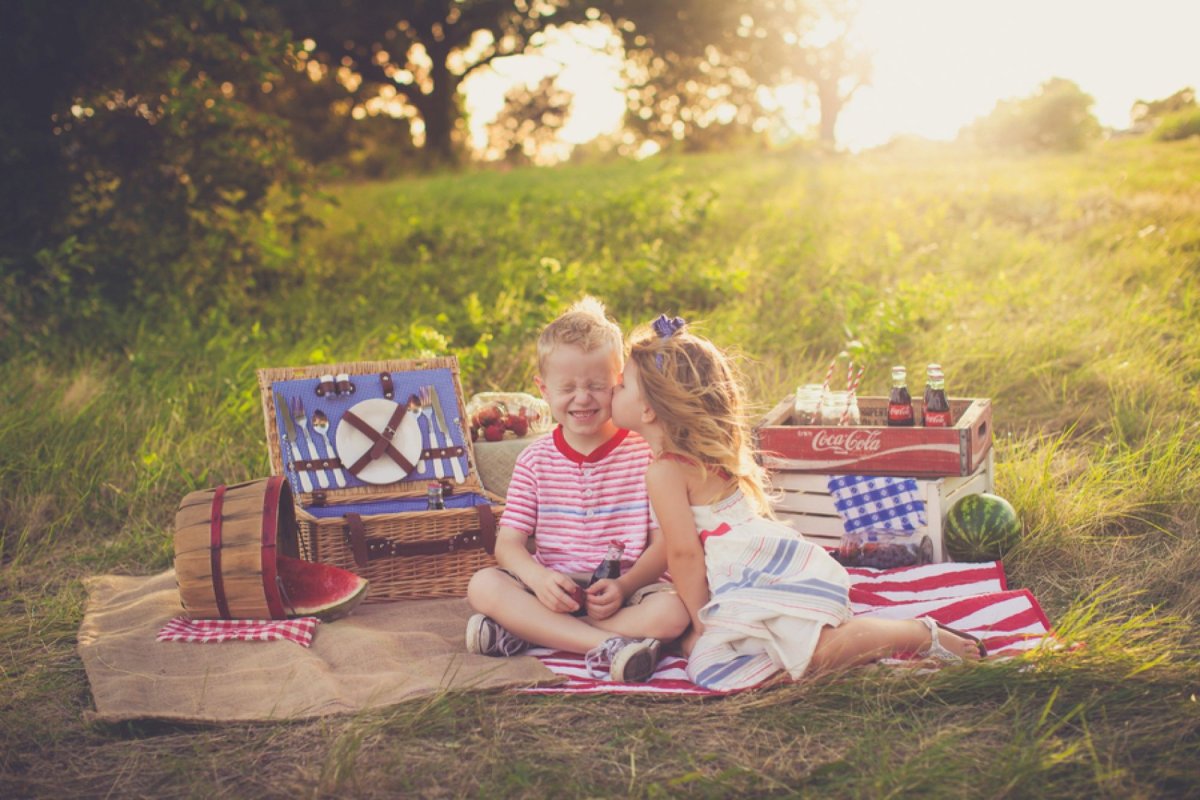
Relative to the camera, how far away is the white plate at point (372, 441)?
4324 mm

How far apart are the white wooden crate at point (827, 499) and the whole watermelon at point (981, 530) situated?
0.05 m

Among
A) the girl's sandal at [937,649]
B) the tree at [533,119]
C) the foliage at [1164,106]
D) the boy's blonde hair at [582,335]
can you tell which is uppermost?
the tree at [533,119]

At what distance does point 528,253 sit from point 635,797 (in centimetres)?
699

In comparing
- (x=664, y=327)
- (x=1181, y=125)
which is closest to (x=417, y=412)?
(x=664, y=327)

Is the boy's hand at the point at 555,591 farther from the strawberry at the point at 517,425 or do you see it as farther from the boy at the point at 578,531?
the strawberry at the point at 517,425

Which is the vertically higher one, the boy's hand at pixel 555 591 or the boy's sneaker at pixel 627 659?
the boy's hand at pixel 555 591

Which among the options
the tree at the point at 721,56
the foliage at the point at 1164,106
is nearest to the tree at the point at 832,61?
the tree at the point at 721,56

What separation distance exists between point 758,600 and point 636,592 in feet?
1.93

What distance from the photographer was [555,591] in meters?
3.35

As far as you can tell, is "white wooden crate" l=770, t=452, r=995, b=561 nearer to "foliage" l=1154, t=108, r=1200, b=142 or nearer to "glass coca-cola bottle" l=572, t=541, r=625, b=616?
"glass coca-cola bottle" l=572, t=541, r=625, b=616

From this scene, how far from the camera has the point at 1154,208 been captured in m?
8.15

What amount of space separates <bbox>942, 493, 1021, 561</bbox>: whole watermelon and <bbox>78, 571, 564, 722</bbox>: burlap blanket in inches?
69.3

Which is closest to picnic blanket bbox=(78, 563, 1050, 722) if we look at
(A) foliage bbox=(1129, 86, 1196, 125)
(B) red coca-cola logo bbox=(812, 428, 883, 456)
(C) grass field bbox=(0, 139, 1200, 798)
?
(C) grass field bbox=(0, 139, 1200, 798)

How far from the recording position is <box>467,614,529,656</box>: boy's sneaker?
11.2 ft
